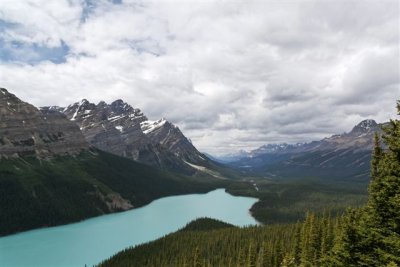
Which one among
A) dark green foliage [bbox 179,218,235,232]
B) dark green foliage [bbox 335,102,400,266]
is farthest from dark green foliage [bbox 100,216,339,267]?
dark green foliage [bbox 335,102,400,266]

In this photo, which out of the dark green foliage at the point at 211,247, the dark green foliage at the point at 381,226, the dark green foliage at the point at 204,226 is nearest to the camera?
the dark green foliage at the point at 381,226

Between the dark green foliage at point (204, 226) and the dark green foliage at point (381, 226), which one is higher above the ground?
the dark green foliage at point (381, 226)

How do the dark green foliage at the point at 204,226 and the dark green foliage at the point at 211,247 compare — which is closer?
the dark green foliage at the point at 211,247

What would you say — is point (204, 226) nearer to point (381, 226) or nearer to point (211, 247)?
point (211, 247)

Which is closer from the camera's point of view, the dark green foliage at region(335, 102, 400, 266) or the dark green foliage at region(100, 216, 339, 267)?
the dark green foliage at region(335, 102, 400, 266)

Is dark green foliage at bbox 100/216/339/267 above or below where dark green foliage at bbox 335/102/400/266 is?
below

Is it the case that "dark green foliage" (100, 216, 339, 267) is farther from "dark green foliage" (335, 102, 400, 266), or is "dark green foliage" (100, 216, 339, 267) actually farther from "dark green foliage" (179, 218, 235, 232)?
"dark green foliage" (335, 102, 400, 266)

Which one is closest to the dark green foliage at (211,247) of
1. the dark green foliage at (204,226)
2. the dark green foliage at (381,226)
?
the dark green foliage at (204,226)

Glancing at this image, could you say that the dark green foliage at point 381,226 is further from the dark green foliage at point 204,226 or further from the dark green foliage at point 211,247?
the dark green foliage at point 204,226

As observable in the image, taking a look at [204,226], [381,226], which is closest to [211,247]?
[204,226]

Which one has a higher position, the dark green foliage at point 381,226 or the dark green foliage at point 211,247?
the dark green foliage at point 381,226

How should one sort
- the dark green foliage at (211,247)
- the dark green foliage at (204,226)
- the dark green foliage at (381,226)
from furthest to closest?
the dark green foliage at (204,226) → the dark green foliage at (211,247) → the dark green foliage at (381,226)
